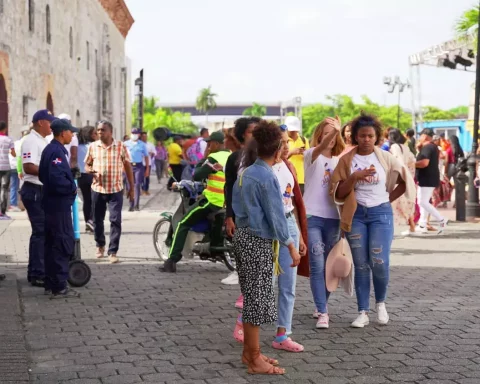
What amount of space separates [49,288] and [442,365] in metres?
4.32

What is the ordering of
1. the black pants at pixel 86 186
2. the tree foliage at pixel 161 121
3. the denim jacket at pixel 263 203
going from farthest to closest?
the tree foliage at pixel 161 121
the black pants at pixel 86 186
the denim jacket at pixel 263 203

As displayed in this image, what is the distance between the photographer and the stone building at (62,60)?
79.2ft

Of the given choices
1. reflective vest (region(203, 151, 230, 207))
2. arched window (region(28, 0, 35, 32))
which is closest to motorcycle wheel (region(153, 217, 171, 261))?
reflective vest (region(203, 151, 230, 207))

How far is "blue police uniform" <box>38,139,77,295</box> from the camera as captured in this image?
917 cm

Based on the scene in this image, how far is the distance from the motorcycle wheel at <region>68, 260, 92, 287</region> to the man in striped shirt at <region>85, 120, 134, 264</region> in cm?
199

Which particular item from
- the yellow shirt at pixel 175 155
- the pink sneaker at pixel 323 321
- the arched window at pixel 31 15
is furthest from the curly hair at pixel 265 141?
the arched window at pixel 31 15

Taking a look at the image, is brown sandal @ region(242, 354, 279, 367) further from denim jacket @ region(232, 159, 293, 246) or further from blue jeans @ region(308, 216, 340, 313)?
blue jeans @ region(308, 216, 340, 313)

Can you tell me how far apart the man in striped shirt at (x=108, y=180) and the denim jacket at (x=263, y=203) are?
584 centimetres

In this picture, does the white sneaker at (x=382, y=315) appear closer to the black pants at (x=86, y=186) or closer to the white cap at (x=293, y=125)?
the white cap at (x=293, y=125)

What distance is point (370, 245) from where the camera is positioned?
785 centimetres

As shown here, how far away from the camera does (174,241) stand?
1107cm

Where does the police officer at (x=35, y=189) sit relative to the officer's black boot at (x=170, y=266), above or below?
above

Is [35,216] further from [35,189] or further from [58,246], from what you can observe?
[58,246]

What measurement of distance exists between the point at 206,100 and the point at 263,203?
150 metres
